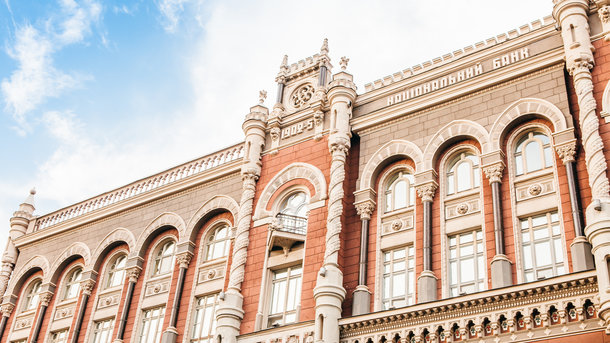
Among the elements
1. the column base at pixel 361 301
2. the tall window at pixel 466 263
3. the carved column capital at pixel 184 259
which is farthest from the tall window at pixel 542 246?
the carved column capital at pixel 184 259

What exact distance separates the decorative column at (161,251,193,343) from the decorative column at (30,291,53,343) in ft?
23.3

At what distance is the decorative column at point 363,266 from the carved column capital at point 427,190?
1808 mm

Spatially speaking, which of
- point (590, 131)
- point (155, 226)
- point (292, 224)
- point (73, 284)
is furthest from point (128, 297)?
point (590, 131)

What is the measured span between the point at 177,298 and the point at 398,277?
353 inches

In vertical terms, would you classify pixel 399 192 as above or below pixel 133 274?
above

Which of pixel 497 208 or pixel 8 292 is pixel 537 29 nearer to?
pixel 497 208

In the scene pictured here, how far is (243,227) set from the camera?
85.2 feet

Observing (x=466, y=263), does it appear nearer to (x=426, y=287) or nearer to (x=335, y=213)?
(x=426, y=287)

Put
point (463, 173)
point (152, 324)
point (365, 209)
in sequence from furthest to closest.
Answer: point (152, 324), point (365, 209), point (463, 173)

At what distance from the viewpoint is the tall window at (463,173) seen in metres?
22.6

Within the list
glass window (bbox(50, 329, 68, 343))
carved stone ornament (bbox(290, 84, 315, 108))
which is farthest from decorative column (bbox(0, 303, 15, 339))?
carved stone ornament (bbox(290, 84, 315, 108))

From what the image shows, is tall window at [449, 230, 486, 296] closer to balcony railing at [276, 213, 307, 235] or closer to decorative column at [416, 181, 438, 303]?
decorative column at [416, 181, 438, 303]

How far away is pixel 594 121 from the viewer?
2000cm

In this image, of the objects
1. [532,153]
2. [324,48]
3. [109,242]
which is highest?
[324,48]
